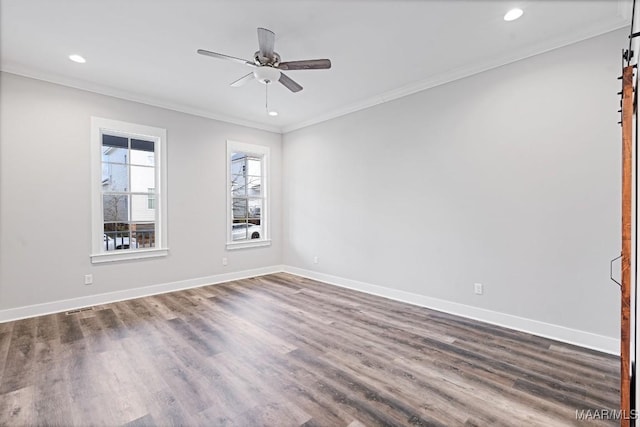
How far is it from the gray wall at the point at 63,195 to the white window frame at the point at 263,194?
0.51m

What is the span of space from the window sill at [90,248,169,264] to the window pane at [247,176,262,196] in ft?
6.09

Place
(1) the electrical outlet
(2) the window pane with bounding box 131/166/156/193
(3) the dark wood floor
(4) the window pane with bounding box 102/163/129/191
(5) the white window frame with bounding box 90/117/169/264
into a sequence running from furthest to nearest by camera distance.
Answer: (2) the window pane with bounding box 131/166/156/193, (4) the window pane with bounding box 102/163/129/191, (5) the white window frame with bounding box 90/117/169/264, (1) the electrical outlet, (3) the dark wood floor

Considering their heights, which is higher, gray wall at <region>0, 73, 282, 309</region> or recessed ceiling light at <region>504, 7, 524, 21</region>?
recessed ceiling light at <region>504, 7, 524, 21</region>

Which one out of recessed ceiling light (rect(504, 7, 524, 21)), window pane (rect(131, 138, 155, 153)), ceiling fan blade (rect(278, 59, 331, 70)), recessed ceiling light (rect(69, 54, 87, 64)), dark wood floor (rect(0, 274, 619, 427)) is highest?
recessed ceiling light (rect(69, 54, 87, 64))

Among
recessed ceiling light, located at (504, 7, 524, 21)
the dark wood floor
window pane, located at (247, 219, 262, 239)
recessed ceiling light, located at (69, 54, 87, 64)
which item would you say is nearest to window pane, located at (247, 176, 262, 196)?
window pane, located at (247, 219, 262, 239)

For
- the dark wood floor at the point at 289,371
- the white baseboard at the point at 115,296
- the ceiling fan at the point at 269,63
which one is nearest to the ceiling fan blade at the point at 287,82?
the ceiling fan at the point at 269,63

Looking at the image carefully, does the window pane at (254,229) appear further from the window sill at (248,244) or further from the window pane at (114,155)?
the window pane at (114,155)

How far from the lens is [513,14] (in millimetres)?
2562

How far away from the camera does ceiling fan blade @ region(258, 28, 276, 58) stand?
8.18ft

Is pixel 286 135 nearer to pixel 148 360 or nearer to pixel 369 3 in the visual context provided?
pixel 369 3

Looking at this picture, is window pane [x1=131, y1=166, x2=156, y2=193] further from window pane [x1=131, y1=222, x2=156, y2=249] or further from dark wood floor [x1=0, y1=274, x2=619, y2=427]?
dark wood floor [x1=0, y1=274, x2=619, y2=427]

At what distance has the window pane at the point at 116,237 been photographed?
14.0 feet

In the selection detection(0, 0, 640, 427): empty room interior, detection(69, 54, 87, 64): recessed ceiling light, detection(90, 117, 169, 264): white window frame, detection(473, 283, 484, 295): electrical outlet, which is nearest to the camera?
detection(0, 0, 640, 427): empty room interior

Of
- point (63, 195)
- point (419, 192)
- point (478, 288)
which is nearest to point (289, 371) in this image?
point (478, 288)
